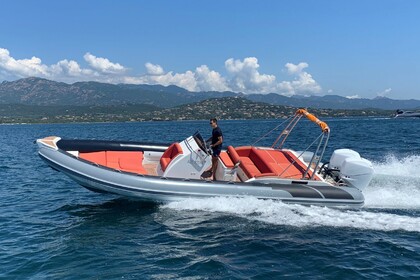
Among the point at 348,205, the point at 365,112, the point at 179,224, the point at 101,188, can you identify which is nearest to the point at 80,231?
the point at 101,188

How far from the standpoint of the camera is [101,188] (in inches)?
421

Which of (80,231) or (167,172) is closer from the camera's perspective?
(80,231)

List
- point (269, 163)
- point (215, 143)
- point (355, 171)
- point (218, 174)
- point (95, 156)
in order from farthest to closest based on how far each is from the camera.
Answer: point (95, 156) → point (269, 163) → point (218, 174) → point (355, 171) → point (215, 143)

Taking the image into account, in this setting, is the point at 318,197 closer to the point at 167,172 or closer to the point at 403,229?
the point at 403,229

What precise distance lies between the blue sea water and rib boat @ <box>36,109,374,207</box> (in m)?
0.34

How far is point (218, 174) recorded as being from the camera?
11383 millimetres

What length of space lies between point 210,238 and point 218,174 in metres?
3.11

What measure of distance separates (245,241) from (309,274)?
183 centimetres

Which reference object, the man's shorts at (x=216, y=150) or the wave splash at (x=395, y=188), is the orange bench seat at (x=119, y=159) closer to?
the man's shorts at (x=216, y=150)

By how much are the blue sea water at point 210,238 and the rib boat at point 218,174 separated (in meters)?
0.34

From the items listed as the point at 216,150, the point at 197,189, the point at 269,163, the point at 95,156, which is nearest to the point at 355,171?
the point at 269,163

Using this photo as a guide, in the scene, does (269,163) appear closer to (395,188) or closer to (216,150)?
(216,150)

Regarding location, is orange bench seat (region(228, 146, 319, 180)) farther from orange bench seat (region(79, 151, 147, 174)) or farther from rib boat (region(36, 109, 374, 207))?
orange bench seat (region(79, 151, 147, 174))

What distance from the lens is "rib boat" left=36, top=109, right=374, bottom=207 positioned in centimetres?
1046
